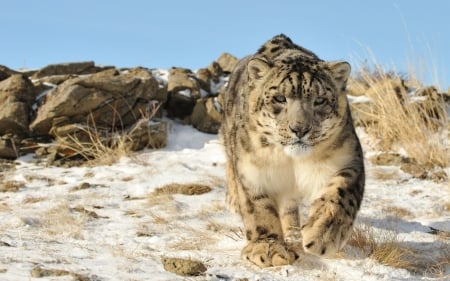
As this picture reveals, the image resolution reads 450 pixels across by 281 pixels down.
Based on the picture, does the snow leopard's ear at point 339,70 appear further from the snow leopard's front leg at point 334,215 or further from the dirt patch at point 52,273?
the dirt patch at point 52,273

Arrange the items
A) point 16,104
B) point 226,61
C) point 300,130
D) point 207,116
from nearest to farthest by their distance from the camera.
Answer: point 300,130, point 16,104, point 207,116, point 226,61

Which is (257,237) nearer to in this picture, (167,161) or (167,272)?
(167,272)

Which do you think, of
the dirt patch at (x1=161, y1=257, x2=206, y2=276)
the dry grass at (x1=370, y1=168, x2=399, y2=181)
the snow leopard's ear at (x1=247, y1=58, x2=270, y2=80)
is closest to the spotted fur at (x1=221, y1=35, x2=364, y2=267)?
the snow leopard's ear at (x1=247, y1=58, x2=270, y2=80)

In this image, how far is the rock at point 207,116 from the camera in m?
11.5

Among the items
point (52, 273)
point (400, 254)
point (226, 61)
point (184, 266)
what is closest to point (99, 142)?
point (184, 266)

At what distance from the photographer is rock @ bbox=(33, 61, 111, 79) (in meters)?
14.2

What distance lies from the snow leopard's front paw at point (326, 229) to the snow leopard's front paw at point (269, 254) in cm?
30

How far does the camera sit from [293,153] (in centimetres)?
426

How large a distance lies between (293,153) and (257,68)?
0.90 meters

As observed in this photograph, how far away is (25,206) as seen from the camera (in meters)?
6.87

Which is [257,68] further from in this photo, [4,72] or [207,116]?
[4,72]

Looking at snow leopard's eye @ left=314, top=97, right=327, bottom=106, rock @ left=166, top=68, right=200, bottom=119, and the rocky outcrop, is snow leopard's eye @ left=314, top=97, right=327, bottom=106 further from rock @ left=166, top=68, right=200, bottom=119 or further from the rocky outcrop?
rock @ left=166, top=68, right=200, bottom=119

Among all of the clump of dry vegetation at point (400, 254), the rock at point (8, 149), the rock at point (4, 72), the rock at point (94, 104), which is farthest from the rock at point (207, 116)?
the clump of dry vegetation at point (400, 254)

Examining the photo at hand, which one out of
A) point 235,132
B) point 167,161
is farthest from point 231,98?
point 167,161
